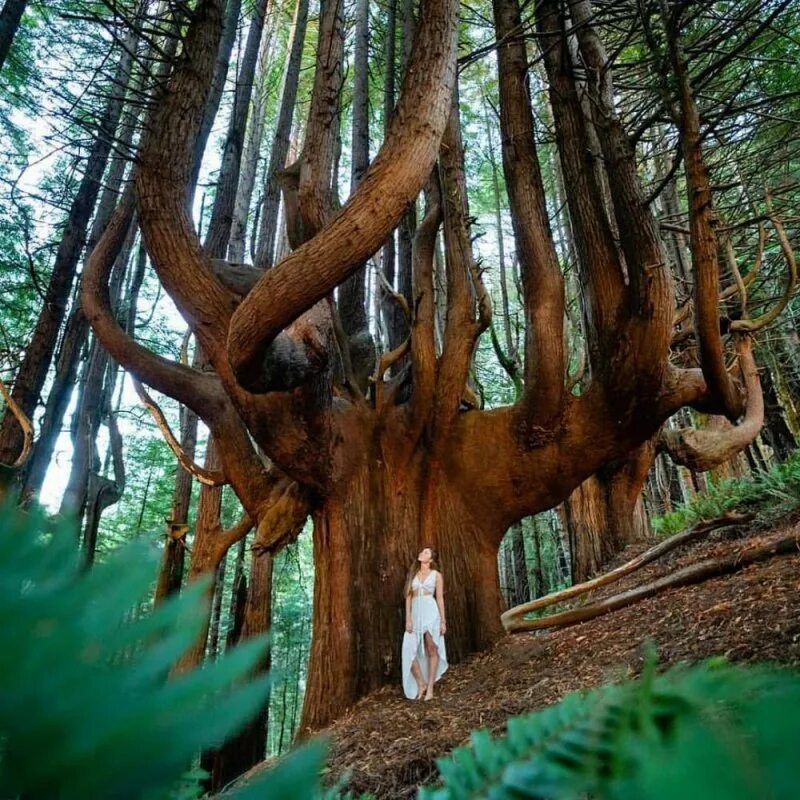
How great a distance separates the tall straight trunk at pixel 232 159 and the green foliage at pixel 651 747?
5.47 meters

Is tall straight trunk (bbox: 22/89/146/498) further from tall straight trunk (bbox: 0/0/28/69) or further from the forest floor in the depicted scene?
the forest floor

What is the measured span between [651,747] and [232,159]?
6.46 meters

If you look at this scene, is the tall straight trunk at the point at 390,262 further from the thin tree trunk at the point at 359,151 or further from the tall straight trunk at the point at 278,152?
the tall straight trunk at the point at 278,152

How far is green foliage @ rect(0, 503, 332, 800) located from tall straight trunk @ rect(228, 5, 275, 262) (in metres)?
6.94

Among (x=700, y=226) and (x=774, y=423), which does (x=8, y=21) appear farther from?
(x=774, y=423)

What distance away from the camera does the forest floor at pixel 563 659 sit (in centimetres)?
229

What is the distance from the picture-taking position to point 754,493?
4.96 metres

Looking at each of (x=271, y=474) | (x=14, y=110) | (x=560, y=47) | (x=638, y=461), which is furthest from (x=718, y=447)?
(x=14, y=110)

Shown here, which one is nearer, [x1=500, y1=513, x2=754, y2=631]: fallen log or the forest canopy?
the forest canopy

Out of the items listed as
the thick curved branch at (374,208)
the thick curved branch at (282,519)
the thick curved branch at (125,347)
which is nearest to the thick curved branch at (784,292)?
the thick curved branch at (374,208)

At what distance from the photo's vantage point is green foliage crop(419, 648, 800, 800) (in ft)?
0.38

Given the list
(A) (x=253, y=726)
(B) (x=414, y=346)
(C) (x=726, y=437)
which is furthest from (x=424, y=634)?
(C) (x=726, y=437)

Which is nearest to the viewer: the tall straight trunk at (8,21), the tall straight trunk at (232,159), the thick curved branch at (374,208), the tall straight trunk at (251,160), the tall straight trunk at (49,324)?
the thick curved branch at (374,208)

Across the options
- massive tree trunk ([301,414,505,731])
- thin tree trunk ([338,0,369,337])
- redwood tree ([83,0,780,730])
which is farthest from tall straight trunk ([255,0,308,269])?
massive tree trunk ([301,414,505,731])
